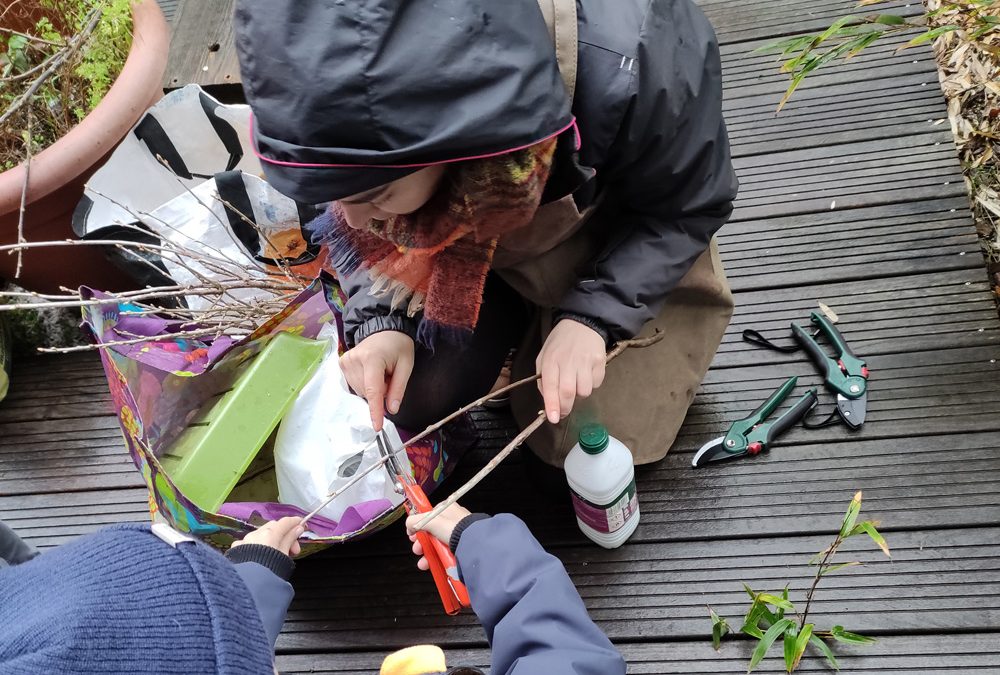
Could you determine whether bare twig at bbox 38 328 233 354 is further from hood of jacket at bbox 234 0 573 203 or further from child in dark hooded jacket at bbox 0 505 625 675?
hood of jacket at bbox 234 0 573 203

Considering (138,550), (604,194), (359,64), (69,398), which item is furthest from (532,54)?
(69,398)

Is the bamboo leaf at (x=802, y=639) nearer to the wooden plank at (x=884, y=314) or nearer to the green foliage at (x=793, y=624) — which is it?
the green foliage at (x=793, y=624)

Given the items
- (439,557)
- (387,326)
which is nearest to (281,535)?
(439,557)

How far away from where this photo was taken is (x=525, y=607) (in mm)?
963

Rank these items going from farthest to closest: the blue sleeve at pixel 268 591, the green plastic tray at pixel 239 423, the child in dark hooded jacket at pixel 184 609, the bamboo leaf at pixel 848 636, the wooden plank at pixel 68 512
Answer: the wooden plank at pixel 68 512, the green plastic tray at pixel 239 423, the bamboo leaf at pixel 848 636, the blue sleeve at pixel 268 591, the child in dark hooded jacket at pixel 184 609

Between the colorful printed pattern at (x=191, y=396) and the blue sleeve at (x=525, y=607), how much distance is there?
273 mm

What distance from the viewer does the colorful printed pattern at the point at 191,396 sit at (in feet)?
4.10

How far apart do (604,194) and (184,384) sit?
82 cm

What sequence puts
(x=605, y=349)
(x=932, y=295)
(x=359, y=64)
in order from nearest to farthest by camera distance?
(x=359, y=64)
(x=605, y=349)
(x=932, y=295)

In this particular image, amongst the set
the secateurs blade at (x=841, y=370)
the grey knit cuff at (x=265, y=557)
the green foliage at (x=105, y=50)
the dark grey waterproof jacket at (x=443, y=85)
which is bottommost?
the grey knit cuff at (x=265, y=557)

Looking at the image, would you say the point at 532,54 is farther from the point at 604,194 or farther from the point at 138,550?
the point at 138,550

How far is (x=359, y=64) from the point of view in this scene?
2.35 ft

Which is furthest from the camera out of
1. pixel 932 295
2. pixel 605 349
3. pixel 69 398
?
pixel 69 398

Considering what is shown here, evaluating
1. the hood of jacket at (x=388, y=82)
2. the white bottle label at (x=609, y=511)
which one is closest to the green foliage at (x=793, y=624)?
the white bottle label at (x=609, y=511)
